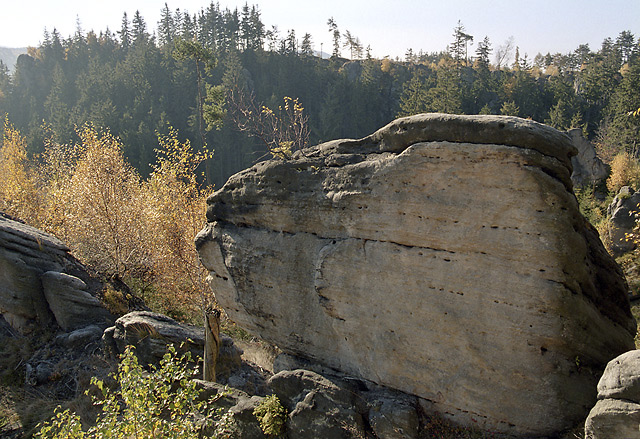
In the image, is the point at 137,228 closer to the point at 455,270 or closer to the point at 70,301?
the point at 70,301

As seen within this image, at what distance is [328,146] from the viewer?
1191 centimetres

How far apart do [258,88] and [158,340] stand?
69262mm

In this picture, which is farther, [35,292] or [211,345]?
[35,292]

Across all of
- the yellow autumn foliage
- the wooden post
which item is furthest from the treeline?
the wooden post

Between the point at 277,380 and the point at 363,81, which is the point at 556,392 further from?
the point at 363,81

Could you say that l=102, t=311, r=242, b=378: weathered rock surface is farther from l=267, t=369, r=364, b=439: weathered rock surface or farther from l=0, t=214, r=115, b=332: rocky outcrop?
l=267, t=369, r=364, b=439: weathered rock surface

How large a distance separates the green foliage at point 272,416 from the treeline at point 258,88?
45.5 m

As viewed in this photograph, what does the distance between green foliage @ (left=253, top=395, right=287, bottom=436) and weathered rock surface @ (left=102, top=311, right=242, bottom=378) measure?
144 inches

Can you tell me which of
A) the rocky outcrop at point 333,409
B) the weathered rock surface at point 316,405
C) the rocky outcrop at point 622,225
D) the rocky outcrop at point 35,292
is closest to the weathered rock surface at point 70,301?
the rocky outcrop at point 35,292

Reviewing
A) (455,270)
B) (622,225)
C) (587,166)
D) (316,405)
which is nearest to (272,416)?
(316,405)

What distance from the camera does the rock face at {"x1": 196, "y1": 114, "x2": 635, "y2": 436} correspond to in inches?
348

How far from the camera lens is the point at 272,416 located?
37.1ft

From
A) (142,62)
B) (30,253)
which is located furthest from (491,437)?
(142,62)

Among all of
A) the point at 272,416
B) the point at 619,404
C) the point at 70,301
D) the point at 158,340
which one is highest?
the point at 619,404
